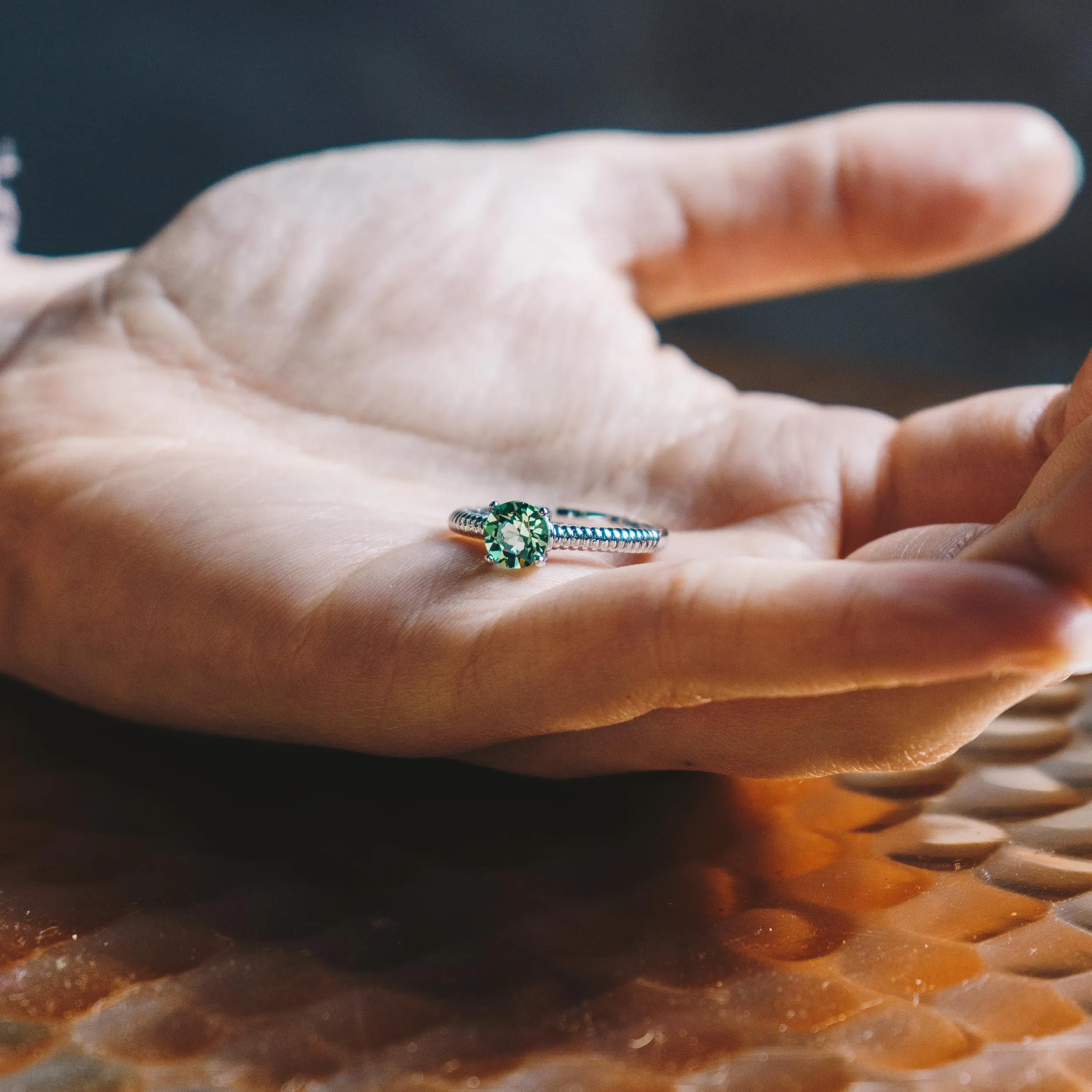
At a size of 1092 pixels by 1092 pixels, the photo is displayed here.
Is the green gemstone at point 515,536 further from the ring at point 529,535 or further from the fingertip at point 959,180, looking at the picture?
the fingertip at point 959,180

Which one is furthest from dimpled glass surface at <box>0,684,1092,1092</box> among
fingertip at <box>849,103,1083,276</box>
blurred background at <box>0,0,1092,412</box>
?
blurred background at <box>0,0,1092,412</box>

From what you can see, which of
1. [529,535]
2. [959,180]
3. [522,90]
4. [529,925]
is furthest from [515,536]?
[522,90]

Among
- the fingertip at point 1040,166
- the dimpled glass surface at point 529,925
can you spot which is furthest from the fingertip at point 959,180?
the dimpled glass surface at point 529,925

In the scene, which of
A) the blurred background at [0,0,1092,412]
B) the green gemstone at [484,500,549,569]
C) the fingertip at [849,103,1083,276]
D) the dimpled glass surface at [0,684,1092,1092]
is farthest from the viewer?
the blurred background at [0,0,1092,412]

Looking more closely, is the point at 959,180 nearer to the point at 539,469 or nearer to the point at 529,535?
the point at 539,469

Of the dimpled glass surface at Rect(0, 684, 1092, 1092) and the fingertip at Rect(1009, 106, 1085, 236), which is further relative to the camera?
the fingertip at Rect(1009, 106, 1085, 236)

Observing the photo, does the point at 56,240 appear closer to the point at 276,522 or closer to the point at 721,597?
the point at 276,522

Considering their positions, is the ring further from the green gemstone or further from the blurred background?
the blurred background
